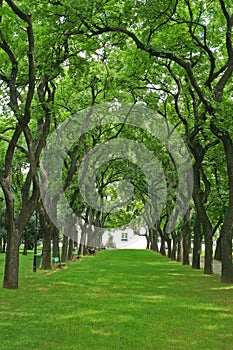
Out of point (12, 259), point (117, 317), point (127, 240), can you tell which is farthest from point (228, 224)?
point (127, 240)

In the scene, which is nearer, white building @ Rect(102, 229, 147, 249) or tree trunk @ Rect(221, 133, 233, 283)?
tree trunk @ Rect(221, 133, 233, 283)

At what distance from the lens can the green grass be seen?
797cm

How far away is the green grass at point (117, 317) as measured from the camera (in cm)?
797

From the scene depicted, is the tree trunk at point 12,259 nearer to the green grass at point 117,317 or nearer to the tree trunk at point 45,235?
the green grass at point 117,317

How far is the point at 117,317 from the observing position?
10.4m

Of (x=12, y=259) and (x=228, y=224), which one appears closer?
(x=12, y=259)

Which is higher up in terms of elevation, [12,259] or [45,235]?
[45,235]

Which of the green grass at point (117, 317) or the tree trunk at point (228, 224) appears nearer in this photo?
the green grass at point (117, 317)

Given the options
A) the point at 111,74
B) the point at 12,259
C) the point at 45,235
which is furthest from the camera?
the point at 45,235

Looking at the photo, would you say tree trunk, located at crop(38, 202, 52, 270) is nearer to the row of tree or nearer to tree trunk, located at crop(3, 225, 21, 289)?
the row of tree

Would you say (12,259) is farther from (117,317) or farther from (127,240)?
(127,240)

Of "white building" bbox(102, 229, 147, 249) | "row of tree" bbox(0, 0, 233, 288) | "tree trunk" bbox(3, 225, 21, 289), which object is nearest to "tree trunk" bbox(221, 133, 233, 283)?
"row of tree" bbox(0, 0, 233, 288)

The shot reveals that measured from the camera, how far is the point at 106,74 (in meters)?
20.6

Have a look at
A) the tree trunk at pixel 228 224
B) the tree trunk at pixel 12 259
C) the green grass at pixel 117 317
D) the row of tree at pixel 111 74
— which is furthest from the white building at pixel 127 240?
the tree trunk at pixel 12 259
